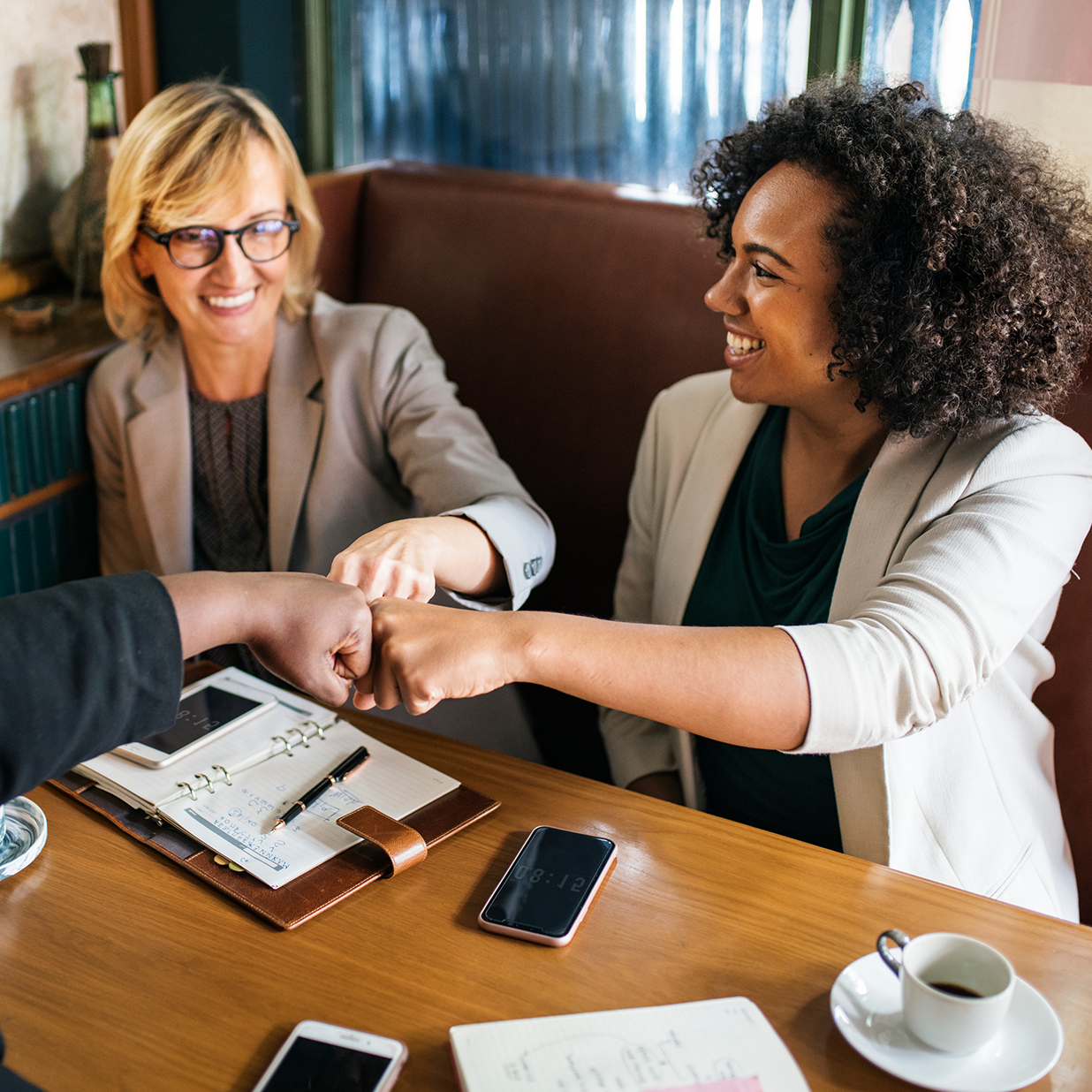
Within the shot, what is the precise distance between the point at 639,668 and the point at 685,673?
1.8 inches

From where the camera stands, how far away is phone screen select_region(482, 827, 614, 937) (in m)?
0.95

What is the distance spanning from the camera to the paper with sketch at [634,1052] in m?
0.79

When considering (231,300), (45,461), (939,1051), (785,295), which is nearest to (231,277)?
(231,300)

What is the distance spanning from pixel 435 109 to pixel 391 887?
2043mm

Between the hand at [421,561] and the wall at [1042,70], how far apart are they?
110cm

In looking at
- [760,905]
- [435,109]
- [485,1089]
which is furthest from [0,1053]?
[435,109]

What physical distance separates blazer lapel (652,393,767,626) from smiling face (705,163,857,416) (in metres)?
0.13

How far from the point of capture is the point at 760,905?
3.25 feet

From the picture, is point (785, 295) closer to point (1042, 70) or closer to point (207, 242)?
point (1042, 70)

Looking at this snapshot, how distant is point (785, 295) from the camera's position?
1.37 m

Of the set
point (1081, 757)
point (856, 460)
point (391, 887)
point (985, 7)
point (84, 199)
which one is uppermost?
point (985, 7)

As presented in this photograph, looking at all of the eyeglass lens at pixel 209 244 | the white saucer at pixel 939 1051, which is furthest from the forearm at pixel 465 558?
the white saucer at pixel 939 1051

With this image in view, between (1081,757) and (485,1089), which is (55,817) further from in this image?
(1081,757)

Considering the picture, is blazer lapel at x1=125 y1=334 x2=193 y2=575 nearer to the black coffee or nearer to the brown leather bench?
the brown leather bench
